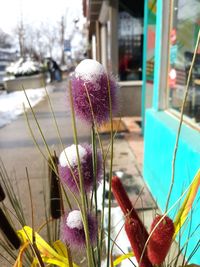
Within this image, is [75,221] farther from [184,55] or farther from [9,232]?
[184,55]

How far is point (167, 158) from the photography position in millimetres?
2844

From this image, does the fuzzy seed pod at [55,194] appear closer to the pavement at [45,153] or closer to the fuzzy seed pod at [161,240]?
the fuzzy seed pod at [161,240]

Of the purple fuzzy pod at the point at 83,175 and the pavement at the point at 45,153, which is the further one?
the pavement at the point at 45,153

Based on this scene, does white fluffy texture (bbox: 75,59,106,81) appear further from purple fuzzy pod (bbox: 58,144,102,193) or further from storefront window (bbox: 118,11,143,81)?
storefront window (bbox: 118,11,143,81)

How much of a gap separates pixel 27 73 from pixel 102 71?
20412 mm

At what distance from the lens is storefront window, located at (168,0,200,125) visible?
8.87 feet

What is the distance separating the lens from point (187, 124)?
271 centimetres

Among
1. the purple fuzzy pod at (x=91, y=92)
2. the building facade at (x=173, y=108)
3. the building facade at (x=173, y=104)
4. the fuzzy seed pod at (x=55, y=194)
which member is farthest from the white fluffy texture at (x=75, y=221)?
the building facade at (x=173, y=104)

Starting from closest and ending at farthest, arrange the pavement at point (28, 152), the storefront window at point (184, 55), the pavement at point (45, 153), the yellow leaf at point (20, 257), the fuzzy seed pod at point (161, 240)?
the fuzzy seed pod at point (161, 240), the yellow leaf at point (20, 257), the storefront window at point (184, 55), the pavement at point (28, 152), the pavement at point (45, 153)

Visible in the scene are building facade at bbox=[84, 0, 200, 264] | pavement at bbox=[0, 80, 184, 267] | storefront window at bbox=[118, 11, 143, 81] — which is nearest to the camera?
building facade at bbox=[84, 0, 200, 264]

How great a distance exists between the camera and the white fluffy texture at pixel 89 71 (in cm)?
76

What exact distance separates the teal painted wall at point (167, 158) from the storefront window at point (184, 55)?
0.19 meters

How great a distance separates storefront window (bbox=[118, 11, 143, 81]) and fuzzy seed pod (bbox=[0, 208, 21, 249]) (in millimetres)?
7358

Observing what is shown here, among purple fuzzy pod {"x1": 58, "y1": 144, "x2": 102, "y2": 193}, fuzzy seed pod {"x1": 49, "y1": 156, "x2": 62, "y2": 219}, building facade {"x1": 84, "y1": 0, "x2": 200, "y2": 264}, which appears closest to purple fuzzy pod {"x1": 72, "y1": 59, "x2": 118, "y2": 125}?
purple fuzzy pod {"x1": 58, "y1": 144, "x2": 102, "y2": 193}
